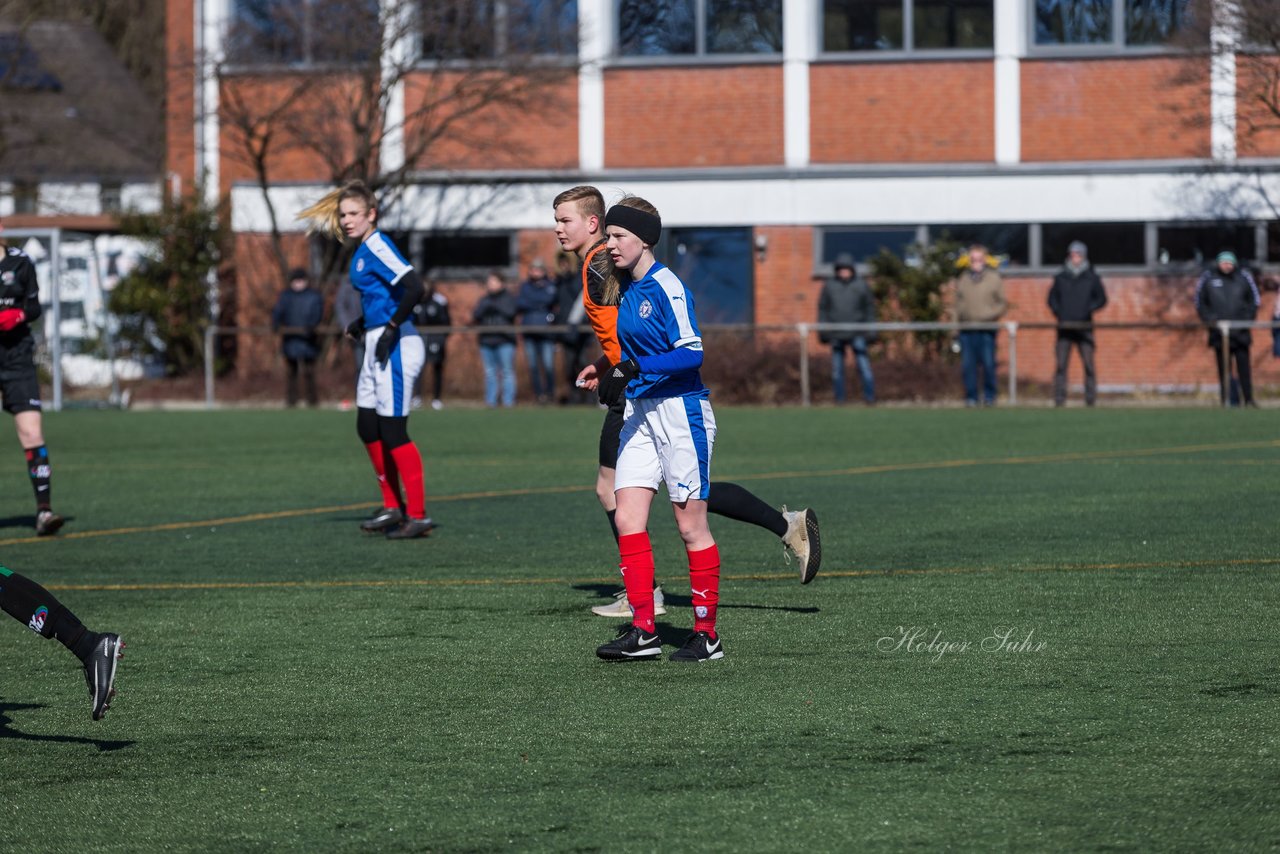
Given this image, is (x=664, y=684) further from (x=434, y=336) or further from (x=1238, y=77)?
(x=1238, y=77)

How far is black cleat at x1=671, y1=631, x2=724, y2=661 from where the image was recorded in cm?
735

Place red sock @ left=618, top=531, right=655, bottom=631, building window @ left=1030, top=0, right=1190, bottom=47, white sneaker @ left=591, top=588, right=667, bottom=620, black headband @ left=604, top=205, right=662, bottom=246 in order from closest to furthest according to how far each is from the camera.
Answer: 1. black headband @ left=604, top=205, right=662, bottom=246
2. red sock @ left=618, top=531, right=655, bottom=631
3. white sneaker @ left=591, top=588, right=667, bottom=620
4. building window @ left=1030, top=0, right=1190, bottom=47

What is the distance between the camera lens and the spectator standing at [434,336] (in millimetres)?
27562

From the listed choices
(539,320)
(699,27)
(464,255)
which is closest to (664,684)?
(539,320)

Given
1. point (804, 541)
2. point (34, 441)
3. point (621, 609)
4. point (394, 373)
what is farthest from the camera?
point (34, 441)

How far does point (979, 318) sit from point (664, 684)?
19.1 metres

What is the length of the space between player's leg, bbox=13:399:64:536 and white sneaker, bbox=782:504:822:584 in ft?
19.4

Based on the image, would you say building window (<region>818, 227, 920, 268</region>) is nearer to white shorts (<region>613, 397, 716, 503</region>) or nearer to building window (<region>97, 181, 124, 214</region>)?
white shorts (<region>613, 397, 716, 503</region>)

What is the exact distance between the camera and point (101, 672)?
5855 millimetres

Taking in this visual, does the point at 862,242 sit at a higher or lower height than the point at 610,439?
higher

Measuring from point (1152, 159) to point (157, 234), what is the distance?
50.7 ft

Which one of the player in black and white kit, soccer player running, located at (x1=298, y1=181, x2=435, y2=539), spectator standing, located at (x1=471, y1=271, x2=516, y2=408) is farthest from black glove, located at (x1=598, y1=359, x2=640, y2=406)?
spectator standing, located at (x1=471, y1=271, x2=516, y2=408)

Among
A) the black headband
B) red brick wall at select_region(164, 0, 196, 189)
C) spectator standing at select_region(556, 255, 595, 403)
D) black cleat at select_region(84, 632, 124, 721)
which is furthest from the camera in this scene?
red brick wall at select_region(164, 0, 196, 189)

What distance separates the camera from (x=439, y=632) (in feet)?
26.9
